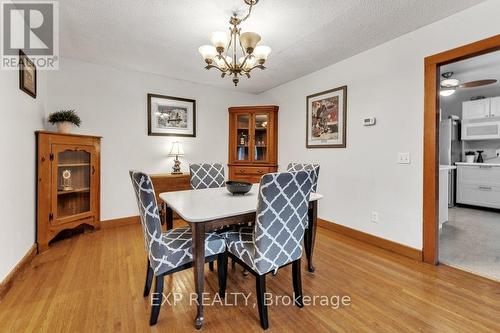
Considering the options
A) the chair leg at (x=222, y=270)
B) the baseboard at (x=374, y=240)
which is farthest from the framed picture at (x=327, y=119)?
the chair leg at (x=222, y=270)

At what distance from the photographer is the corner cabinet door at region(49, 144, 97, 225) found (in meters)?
2.67

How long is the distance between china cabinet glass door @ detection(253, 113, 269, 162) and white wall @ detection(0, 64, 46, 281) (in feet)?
9.87

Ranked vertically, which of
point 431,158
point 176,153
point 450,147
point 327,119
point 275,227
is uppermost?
point 327,119

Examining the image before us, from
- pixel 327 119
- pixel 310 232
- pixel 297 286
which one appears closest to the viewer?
pixel 297 286

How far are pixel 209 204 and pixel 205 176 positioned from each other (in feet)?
3.73

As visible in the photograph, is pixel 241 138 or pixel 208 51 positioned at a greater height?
pixel 208 51

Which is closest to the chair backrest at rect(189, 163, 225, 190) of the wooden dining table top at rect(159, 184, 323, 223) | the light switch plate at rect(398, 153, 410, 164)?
the wooden dining table top at rect(159, 184, 323, 223)

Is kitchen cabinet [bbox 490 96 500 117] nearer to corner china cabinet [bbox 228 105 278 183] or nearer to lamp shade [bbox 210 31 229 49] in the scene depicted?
corner china cabinet [bbox 228 105 278 183]

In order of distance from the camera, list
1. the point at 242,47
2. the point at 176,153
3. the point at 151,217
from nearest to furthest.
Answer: the point at 151,217 → the point at 242,47 → the point at 176,153

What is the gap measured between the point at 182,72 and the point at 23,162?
2.25 m

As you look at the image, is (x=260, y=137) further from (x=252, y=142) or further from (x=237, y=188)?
(x=237, y=188)

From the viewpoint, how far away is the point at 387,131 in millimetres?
2666

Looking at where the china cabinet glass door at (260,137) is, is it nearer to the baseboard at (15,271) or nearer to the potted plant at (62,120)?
the potted plant at (62,120)

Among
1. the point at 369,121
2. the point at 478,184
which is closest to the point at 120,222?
the point at 369,121
